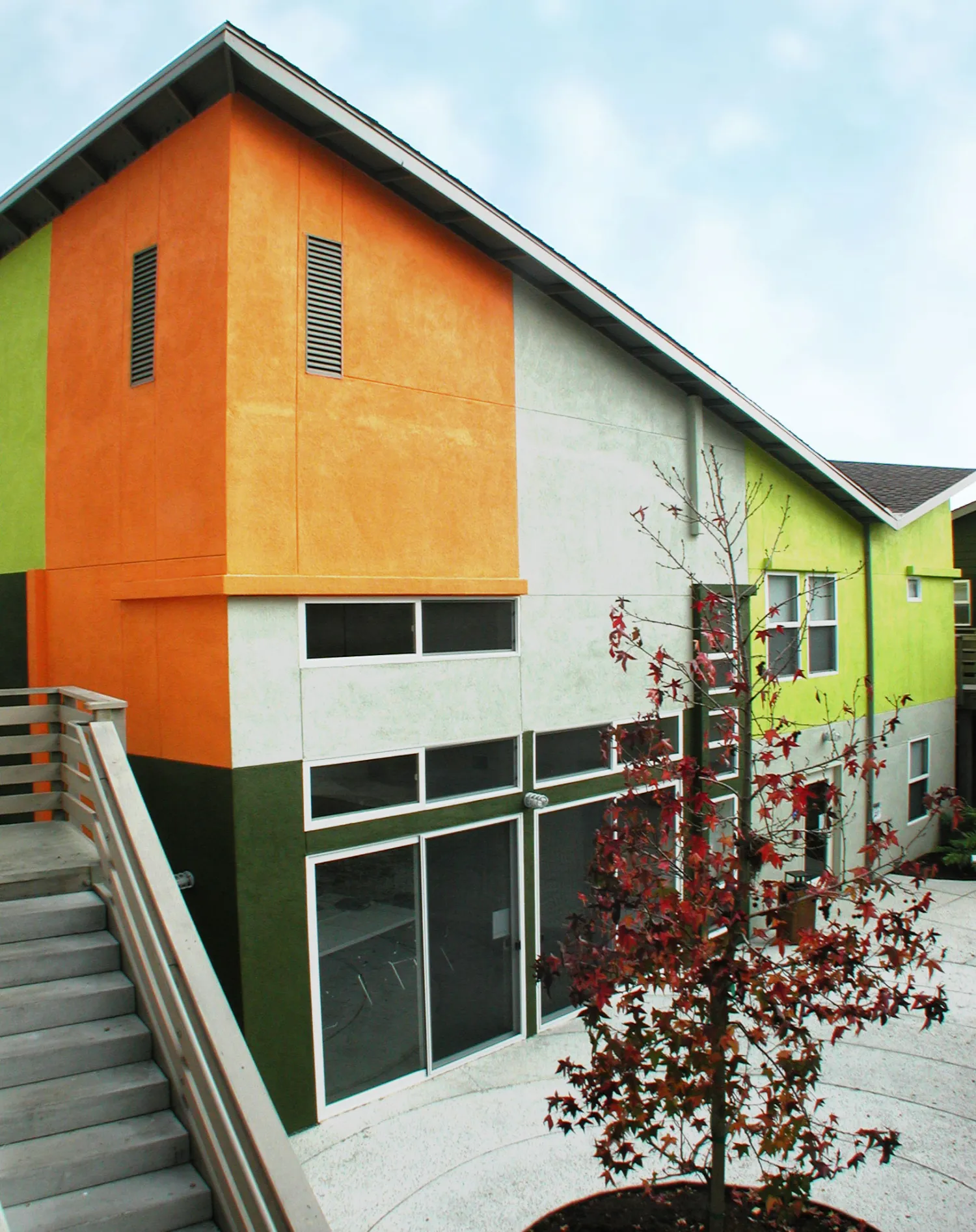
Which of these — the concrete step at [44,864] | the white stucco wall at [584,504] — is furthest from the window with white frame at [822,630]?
the concrete step at [44,864]

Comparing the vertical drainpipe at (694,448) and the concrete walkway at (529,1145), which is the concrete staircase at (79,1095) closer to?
the concrete walkway at (529,1145)

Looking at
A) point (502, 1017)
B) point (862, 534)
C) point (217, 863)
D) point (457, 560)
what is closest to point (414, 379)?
point (457, 560)

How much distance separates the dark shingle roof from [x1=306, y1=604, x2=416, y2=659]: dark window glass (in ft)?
34.4

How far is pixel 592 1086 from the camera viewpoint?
5.82 m

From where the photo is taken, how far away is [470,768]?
32.8 feet

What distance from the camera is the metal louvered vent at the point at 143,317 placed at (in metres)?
9.18

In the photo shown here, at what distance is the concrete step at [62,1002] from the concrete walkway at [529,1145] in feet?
10.5

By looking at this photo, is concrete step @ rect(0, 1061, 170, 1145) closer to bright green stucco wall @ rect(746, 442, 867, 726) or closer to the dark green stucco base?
the dark green stucco base

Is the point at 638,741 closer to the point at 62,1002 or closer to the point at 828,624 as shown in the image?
the point at 62,1002

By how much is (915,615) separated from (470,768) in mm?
12406

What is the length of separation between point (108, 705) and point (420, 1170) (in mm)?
4749

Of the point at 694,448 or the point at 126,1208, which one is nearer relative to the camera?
the point at 126,1208

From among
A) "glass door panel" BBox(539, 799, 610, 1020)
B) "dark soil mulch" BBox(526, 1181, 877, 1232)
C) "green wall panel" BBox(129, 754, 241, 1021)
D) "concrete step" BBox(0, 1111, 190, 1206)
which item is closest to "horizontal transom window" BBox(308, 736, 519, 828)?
"green wall panel" BBox(129, 754, 241, 1021)

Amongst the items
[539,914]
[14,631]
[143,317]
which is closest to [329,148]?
[143,317]
